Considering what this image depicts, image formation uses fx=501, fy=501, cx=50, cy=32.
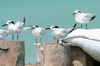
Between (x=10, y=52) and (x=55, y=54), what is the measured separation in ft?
5.66

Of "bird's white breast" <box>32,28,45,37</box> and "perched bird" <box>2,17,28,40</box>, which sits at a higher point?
"perched bird" <box>2,17,28,40</box>

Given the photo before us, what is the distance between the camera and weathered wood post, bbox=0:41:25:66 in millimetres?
17375

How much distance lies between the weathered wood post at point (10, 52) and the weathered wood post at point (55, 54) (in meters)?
1.15

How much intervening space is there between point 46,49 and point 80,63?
1.80m

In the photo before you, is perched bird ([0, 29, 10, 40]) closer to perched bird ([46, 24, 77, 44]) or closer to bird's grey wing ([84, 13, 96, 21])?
perched bird ([46, 24, 77, 44])

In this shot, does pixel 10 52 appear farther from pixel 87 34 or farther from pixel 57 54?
pixel 87 34

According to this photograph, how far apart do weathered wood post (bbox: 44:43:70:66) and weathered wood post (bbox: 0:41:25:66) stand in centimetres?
115

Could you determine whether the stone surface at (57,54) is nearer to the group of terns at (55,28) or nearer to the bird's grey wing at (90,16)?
the group of terns at (55,28)

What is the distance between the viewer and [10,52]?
1744 centimetres

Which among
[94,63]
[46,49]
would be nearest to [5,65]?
[46,49]

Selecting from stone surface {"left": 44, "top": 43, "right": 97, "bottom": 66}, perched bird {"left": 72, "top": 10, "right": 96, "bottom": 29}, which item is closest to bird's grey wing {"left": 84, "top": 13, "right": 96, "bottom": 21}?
perched bird {"left": 72, "top": 10, "right": 96, "bottom": 29}

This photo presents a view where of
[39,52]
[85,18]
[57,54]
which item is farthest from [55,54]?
[39,52]

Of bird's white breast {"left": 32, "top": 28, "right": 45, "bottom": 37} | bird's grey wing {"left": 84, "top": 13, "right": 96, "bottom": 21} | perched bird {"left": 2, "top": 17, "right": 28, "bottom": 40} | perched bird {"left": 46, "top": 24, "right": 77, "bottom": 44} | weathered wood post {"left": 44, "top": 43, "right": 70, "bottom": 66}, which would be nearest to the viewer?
perched bird {"left": 46, "top": 24, "right": 77, "bottom": 44}

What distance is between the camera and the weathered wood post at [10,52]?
17375 millimetres
